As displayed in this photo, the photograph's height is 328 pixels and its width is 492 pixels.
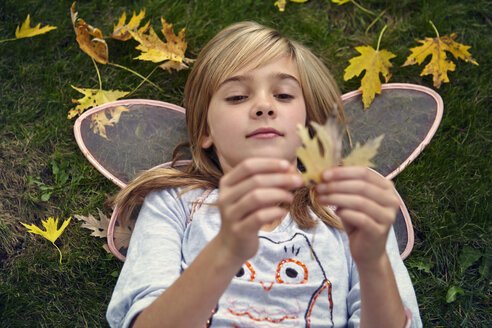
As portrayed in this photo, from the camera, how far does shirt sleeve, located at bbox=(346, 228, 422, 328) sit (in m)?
1.81

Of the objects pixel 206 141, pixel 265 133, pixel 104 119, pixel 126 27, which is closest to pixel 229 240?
pixel 265 133

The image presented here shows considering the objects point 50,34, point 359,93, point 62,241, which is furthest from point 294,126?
point 50,34

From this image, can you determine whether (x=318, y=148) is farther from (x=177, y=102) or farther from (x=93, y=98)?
(x=93, y=98)

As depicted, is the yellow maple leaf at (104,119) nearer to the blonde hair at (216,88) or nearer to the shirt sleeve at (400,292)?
the blonde hair at (216,88)

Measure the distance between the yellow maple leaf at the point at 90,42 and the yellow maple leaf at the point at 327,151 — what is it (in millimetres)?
1763

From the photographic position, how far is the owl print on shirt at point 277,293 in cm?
184

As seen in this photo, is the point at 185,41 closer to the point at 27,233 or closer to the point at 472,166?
the point at 27,233

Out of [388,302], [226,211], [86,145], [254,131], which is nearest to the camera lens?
[226,211]

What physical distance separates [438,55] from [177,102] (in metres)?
1.49

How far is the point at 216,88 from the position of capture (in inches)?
80.8

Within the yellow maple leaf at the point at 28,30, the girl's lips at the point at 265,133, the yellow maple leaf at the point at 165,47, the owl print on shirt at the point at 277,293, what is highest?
the yellow maple leaf at the point at 28,30

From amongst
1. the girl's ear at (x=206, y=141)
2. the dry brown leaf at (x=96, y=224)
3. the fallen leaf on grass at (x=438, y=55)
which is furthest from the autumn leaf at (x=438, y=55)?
the dry brown leaf at (x=96, y=224)

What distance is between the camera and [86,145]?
8.04 ft

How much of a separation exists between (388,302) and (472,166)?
4.48 ft
